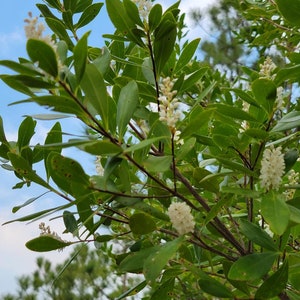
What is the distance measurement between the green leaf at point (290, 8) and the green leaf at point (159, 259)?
592 mm

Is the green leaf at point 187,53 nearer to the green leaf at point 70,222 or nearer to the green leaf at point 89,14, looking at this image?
the green leaf at point 89,14

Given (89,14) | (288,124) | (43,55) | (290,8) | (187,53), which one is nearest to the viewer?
(43,55)

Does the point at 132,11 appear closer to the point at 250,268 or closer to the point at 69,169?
the point at 69,169

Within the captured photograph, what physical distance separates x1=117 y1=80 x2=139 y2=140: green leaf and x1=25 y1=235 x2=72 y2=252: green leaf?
12.9 inches

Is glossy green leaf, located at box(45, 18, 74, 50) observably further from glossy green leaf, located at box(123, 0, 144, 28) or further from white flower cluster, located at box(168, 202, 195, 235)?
white flower cluster, located at box(168, 202, 195, 235)

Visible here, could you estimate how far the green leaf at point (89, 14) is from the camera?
1.33m

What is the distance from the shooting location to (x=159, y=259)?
821mm

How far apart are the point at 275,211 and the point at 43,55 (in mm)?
468

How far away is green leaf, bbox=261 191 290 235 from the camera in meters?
0.81

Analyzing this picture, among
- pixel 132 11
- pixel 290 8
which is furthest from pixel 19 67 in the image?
pixel 290 8

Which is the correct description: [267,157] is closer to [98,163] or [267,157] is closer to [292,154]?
[292,154]

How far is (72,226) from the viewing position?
1.13 metres

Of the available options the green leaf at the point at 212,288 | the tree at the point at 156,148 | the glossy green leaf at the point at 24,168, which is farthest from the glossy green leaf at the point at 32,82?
the green leaf at the point at 212,288

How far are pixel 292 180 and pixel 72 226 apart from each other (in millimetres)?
570
